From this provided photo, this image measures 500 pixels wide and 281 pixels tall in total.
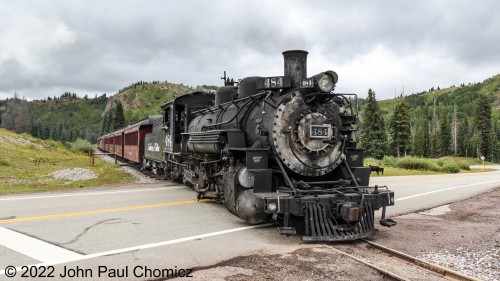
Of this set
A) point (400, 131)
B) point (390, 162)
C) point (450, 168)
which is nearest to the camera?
point (390, 162)

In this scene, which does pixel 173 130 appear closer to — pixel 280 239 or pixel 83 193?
pixel 83 193

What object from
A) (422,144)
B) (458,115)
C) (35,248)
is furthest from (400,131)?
(458,115)

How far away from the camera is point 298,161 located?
743 centimetres

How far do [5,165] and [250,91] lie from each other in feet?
55.0

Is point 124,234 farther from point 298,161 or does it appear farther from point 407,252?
point 407,252

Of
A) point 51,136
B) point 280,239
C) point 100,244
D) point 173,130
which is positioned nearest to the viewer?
point 100,244

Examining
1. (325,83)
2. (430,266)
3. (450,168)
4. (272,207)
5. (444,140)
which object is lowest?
(450,168)

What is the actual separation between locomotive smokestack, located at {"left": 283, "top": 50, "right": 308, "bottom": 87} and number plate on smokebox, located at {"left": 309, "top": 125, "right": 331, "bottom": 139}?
3.88ft

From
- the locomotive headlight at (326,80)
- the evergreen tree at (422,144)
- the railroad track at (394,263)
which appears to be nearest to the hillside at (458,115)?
→ the evergreen tree at (422,144)

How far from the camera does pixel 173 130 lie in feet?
46.7

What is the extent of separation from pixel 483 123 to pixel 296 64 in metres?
74.6

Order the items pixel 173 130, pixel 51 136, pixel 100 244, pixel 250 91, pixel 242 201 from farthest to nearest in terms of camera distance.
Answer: pixel 51 136 → pixel 173 130 → pixel 250 91 → pixel 242 201 → pixel 100 244

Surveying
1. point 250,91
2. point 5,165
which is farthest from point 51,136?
point 250,91

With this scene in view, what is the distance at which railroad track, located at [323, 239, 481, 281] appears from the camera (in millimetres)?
4941
